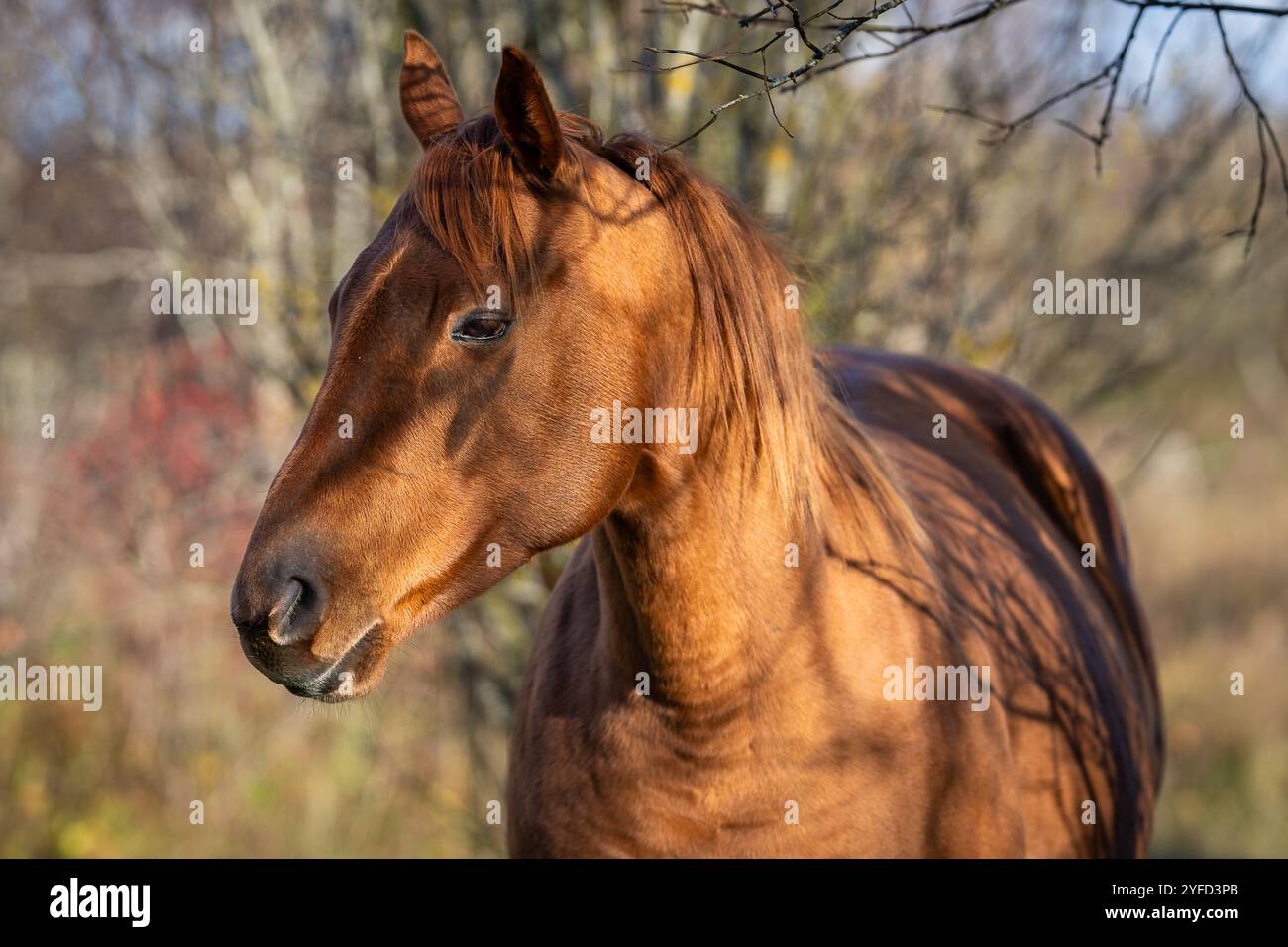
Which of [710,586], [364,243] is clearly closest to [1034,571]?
[710,586]

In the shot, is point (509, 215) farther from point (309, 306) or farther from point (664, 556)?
point (309, 306)

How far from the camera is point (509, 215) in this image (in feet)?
6.54

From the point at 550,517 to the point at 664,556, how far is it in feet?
0.82

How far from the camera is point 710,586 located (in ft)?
7.24

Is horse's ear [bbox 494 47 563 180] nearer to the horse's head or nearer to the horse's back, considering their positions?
the horse's head

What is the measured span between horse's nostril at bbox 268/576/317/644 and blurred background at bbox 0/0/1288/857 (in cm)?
137

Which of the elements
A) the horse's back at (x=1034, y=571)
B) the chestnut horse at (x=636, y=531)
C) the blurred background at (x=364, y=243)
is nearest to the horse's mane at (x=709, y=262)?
the chestnut horse at (x=636, y=531)

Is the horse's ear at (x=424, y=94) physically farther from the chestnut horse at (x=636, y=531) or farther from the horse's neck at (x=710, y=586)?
the horse's neck at (x=710, y=586)

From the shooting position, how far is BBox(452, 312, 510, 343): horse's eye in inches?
77.2

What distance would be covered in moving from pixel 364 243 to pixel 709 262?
3.39 m

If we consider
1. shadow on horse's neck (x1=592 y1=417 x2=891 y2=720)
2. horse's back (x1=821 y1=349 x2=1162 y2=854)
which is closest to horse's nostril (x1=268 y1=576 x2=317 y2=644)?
shadow on horse's neck (x1=592 y1=417 x2=891 y2=720)
